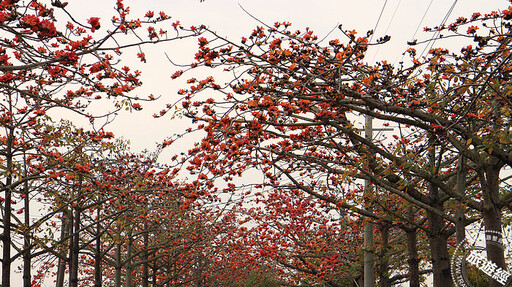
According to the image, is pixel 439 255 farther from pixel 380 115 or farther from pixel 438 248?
pixel 380 115

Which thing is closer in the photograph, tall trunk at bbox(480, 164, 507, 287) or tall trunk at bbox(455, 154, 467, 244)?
tall trunk at bbox(480, 164, 507, 287)

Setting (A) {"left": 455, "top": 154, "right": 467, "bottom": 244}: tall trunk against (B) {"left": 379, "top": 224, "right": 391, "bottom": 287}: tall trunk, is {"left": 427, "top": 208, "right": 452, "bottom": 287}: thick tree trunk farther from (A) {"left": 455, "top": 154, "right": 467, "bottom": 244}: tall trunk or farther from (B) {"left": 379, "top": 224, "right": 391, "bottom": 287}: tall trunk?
(B) {"left": 379, "top": 224, "right": 391, "bottom": 287}: tall trunk

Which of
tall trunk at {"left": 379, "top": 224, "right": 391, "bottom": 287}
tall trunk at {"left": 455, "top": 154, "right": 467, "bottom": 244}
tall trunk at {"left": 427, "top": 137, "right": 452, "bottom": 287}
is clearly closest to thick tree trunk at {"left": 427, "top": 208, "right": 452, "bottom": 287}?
tall trunk at {"left": 427, "top": 137, "right": 452, "bottom": 287}

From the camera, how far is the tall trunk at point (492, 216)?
6.12m

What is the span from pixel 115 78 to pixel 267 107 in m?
1.78

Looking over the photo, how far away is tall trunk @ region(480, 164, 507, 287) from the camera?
6117mm

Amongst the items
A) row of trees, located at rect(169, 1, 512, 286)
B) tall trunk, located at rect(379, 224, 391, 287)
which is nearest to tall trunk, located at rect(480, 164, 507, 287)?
row of trees, located at rect(169, 1, 512, 286)

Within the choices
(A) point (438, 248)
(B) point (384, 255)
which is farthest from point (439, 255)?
(B) point (384, 255)

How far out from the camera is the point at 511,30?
184 inches

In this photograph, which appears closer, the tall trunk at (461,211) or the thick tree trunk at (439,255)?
the tall trunk at (461,211)

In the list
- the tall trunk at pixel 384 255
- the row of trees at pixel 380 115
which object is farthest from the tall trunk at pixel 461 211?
the tall trunk at pixel 384 255

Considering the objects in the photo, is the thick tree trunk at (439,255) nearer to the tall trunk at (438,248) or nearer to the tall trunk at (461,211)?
the tall trunk at (438,248)

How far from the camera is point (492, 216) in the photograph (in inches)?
249

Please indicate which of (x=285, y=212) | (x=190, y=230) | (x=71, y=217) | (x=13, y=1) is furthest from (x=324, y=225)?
(x=13, y=1)
